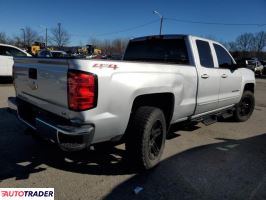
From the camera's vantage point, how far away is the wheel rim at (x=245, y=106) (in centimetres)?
671

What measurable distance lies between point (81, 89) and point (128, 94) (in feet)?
1.99

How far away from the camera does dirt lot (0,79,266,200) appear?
311 cm

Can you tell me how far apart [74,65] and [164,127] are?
5.58ft

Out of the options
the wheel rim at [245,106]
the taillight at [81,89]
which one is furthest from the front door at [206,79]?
the taillight at [81,89]

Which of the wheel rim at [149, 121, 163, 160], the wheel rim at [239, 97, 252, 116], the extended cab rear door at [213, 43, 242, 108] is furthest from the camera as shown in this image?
the wheel rim at [239, 97, 252, 116]

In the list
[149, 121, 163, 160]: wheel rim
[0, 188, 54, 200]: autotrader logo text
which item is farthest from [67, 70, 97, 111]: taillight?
[149, 121, 163, 160]: wheel rim

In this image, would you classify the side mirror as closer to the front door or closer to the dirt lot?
the front door

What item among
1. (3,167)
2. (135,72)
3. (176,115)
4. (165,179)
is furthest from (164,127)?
(3,167)

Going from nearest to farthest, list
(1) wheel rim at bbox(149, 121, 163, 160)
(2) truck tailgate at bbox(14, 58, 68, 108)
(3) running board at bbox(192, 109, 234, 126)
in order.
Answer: (2) truck tailgate at bbox(14, 58, 68, 108) → (1) wheel rim at bbox(149, 121, 163, 160) → (3) running board at bbox(192, 109, 234, 126)

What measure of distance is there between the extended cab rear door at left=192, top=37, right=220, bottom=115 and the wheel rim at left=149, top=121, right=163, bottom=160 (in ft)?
3.47

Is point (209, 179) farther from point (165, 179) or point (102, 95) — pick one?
point (102, 95)

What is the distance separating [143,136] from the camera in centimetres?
335

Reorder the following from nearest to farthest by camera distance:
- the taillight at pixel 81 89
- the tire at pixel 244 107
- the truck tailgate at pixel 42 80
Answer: the taillight at pixel 81 89 < the truck tailgate at pixel 42 80 < the tire at pixel 244 107

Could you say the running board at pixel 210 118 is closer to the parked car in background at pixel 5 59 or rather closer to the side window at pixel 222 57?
the side window at pixel 222 57
